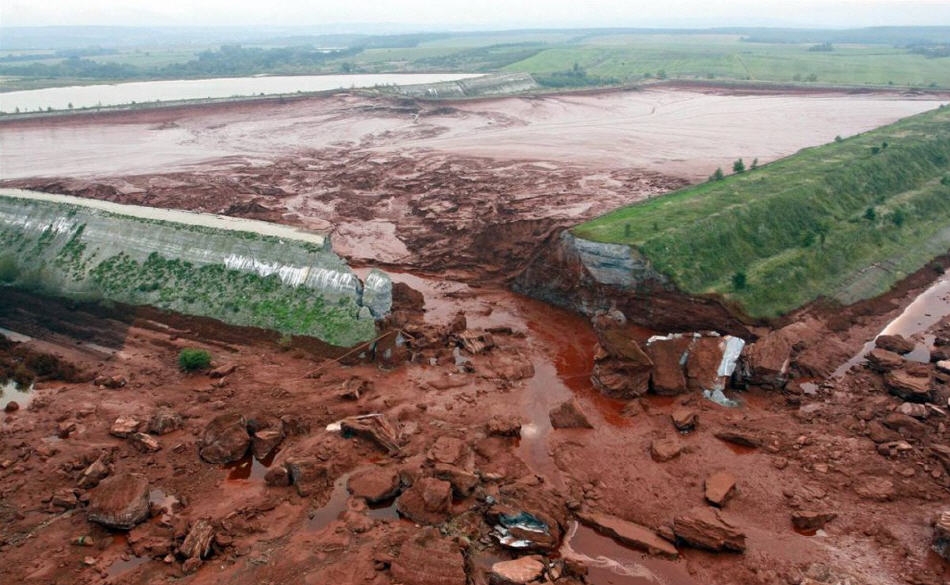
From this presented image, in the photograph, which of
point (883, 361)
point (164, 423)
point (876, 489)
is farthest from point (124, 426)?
point (883, 361)

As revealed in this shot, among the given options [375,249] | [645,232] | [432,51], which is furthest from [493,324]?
[432,51]

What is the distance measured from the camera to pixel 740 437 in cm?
2014

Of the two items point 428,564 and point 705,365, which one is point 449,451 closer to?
point 428,564

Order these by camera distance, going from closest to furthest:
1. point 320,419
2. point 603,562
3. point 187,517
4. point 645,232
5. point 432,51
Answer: point 603,562
point 187,517
point 320,419
point 645,232
point 432,51

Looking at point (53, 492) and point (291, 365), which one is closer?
Answer: point (53, 492)

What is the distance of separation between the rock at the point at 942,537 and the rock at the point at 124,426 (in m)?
23.2

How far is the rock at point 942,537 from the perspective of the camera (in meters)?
15.6

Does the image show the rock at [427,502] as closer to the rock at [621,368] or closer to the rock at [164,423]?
the rock at [621,368]

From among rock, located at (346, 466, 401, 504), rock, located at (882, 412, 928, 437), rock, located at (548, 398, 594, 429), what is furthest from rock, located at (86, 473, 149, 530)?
rock, located at (882, 412, 928, 437)

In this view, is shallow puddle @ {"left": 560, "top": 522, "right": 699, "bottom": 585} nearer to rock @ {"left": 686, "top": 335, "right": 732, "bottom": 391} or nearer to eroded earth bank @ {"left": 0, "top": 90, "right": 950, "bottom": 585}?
eroded earth bank @ {"left": 0, "top": 90, "right": 950, "bottom": 585}

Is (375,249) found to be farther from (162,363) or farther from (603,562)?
(603,562)

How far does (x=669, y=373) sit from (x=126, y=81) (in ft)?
316

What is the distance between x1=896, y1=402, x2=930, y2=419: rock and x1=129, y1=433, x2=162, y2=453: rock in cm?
2410

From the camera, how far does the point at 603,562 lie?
15875 mm
